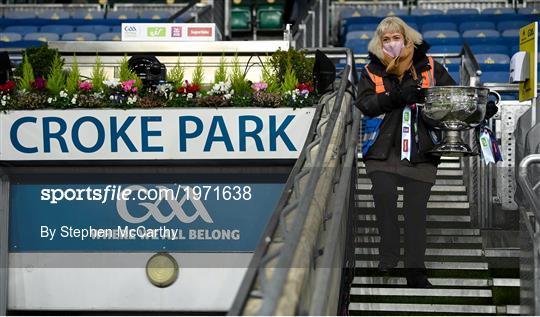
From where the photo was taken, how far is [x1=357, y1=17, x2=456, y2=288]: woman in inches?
297

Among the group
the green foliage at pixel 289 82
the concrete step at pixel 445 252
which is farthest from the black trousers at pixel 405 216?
the green foliage at pixel 289 82

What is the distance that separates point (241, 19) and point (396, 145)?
42.1ft

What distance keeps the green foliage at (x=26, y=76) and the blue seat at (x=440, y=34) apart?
9.56 metres

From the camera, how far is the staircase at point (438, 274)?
7.55 m

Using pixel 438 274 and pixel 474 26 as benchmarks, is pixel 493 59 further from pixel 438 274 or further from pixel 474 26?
pixel 438 274

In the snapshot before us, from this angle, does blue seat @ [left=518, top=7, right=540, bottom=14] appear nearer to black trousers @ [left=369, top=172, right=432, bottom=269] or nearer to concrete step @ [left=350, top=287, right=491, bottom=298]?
concrete step @ [left=350, top=287, right=491, bottom=298]

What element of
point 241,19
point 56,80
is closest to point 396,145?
point 56,80

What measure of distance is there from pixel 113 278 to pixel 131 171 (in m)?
0.87

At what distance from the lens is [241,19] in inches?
795

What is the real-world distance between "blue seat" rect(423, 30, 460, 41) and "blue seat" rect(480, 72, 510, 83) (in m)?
2.88

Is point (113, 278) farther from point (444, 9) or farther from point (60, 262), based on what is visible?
point (444, 9)

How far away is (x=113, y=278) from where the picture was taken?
30.3 ft

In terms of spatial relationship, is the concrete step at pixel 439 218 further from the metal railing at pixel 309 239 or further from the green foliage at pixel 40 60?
the green foliage at pixel 40 60

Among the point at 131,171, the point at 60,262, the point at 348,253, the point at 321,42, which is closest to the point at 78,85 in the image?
the point at 131,171
